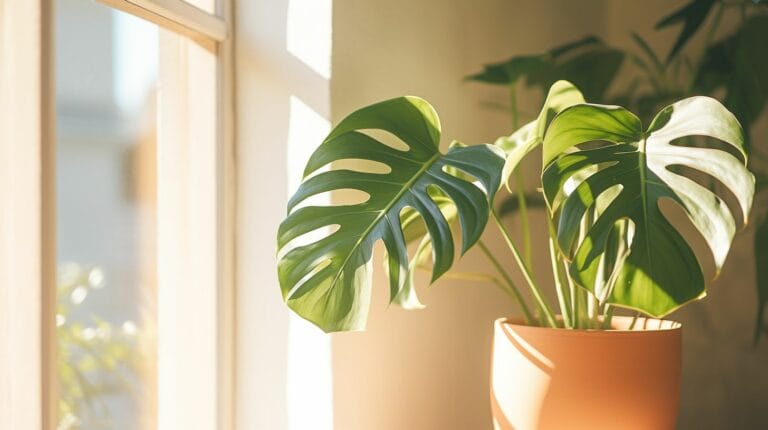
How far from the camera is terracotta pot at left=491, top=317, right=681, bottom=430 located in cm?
111

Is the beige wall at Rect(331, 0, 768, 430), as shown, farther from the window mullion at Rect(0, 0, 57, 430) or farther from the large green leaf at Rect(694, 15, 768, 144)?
the window mullion at Rect(0, 0, 57, 430)

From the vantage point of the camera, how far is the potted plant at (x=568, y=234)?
0.84 meters

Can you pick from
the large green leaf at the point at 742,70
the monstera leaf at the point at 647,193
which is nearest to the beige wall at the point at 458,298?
the large green leaf at the point at 742,70

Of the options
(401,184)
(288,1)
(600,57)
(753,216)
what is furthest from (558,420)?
(753,216)

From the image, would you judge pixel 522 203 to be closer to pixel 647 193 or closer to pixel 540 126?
pixel 540 126

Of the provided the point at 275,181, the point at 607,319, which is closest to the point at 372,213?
the point at 275,181

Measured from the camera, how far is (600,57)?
1853 millimetres

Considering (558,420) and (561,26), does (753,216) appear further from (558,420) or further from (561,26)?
(558,420)

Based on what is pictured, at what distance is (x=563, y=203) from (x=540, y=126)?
0.59 ft

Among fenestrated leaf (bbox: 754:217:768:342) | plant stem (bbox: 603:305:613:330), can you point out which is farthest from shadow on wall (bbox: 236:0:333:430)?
fenestrated leaf (bbox: 754:217:768:342)

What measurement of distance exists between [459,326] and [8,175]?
97 centimetres

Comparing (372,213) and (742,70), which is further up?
(742,70)

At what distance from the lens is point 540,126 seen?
43.5 inches

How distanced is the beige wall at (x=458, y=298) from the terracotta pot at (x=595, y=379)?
31 centimetres
